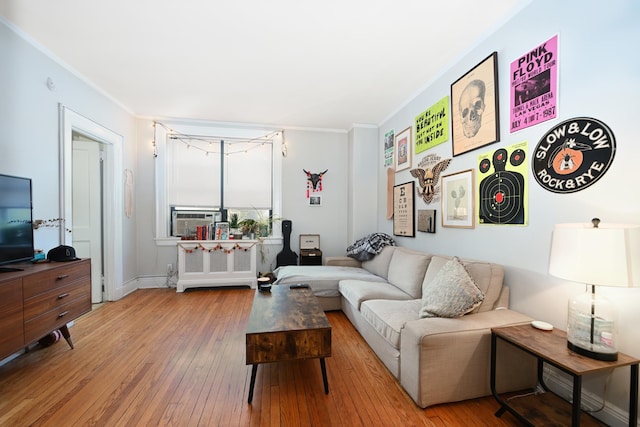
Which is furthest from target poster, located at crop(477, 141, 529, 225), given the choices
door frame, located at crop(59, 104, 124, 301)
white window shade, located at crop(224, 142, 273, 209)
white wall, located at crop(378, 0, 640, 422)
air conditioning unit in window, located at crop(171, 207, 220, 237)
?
door frame, located at crop(59, 104, 124, 301)

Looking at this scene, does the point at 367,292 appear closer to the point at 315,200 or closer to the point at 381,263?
the point at 381,263

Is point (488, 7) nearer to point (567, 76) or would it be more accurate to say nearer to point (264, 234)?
point (567, 76)

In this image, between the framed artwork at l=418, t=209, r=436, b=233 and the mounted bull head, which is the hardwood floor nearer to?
the framed artwork at l=418, t=209, r=436, b=233

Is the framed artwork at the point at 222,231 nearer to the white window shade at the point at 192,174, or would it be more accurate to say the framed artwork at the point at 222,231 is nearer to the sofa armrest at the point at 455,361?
the white window shade at the point at 192,174

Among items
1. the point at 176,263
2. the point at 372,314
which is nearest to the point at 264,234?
the point at 176,263

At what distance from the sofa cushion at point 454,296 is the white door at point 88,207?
4035 mm

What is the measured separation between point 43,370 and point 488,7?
4.36 m

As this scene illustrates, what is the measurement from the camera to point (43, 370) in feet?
6.40

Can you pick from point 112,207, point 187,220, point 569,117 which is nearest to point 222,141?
point 187,220

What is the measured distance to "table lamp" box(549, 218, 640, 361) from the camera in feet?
3.72

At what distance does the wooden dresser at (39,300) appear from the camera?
1611mm

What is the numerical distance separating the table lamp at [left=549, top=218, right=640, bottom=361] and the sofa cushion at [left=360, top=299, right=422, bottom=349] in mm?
905

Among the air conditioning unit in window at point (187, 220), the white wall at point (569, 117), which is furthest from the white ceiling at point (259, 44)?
the air conditioning unit in window at point (187, 220)

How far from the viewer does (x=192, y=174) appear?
4.32 meters
